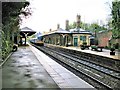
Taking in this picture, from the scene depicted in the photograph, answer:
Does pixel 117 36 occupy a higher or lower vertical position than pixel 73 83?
higher

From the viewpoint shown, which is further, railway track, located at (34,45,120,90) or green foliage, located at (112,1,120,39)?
green foliage, located at (112,1,120,39)

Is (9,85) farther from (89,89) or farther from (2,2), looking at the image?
(2,2)

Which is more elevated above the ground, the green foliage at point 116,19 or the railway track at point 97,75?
the green foliage at point 116,19

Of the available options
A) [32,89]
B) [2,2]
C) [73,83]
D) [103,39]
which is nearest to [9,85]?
[32,89]

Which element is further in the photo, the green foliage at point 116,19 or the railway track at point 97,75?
the green foliage at point 116,19

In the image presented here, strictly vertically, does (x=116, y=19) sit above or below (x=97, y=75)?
above

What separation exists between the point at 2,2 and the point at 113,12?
17000 mm

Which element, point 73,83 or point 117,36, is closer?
point 73,83

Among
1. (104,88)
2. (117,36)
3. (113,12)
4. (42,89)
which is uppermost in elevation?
(113,12)

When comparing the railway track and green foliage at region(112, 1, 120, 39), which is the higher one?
green foliage at region(112, 1, 120, 39)

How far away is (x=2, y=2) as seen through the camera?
956 centimetres

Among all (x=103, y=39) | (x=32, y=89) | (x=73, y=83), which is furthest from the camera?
(x=103, y=39)

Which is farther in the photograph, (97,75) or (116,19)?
(116,19)

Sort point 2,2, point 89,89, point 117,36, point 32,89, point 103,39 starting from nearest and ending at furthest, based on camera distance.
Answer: point 32,89 < point 89,89 < point 2,2 < point 117,36 < point 103,39
